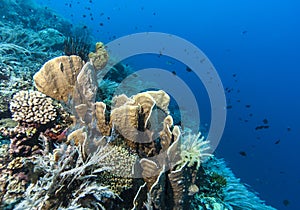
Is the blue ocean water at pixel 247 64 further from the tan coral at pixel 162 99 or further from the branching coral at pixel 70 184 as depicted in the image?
the branching coral at pixel 70 184

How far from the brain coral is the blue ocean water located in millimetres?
6365

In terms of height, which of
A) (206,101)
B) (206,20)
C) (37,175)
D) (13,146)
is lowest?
(37,175)

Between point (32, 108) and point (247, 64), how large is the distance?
9858cm

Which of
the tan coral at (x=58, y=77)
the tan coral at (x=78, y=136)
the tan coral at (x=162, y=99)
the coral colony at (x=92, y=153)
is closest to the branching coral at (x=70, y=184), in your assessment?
the coral colony at (x=92, y=153)

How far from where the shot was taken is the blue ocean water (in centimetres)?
3494

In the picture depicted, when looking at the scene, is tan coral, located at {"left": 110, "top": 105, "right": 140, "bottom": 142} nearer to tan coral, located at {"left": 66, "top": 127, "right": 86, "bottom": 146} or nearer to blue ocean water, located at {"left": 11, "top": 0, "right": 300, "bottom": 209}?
tan coral, located at {"left": 66, "top": 127, "right": 86, "bottom": 146}

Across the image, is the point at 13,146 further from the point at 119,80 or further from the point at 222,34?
the point at 222,34

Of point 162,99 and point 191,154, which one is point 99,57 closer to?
point 162,99

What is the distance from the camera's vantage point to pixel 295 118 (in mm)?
67000

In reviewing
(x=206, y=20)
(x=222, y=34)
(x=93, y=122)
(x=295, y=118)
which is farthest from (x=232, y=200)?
(x=206, y=20)

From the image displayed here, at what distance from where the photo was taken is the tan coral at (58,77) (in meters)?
3.42

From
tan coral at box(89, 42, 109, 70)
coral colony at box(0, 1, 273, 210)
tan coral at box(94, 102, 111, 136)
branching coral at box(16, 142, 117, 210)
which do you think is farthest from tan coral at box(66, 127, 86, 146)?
tan coral at box(89, 42, 109, 70)

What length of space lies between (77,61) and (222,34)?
120m

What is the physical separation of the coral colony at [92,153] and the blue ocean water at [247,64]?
540cm
